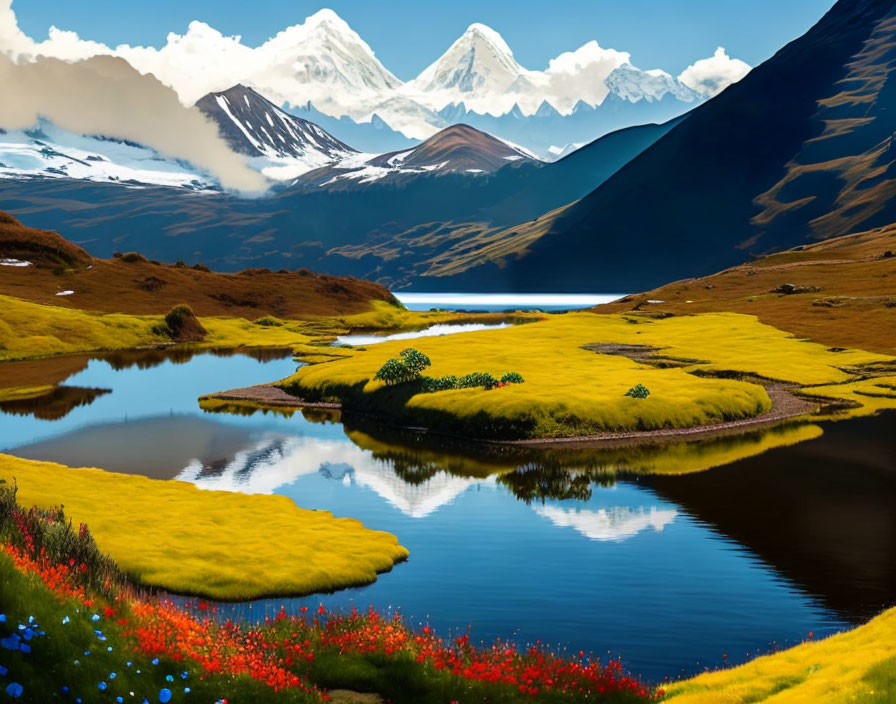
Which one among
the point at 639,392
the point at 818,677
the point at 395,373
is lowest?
the point at 818,677

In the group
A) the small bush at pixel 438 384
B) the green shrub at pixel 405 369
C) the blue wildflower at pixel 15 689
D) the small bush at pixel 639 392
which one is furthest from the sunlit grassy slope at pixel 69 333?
the blue wildflower at pixel 15 689

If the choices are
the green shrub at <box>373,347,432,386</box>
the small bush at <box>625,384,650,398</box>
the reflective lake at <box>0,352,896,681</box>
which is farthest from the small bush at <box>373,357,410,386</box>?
the small bush at <box>625,384,650,398</box>

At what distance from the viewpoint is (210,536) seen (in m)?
43.6

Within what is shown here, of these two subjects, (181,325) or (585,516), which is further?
(181,325)

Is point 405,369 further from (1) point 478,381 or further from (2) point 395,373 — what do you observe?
(1) point 478,381

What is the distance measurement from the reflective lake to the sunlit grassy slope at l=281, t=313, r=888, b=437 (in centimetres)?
652

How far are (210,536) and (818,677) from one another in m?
30.9

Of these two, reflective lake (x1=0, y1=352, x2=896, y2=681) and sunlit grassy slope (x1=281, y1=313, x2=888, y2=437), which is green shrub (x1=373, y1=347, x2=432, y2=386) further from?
reflective lake (x1=0, y1=352, x2=896, y2=681)

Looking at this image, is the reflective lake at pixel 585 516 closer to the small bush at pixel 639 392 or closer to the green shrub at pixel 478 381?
the small bush at pixel 639 392

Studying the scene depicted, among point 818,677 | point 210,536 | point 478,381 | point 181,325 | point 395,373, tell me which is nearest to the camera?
point 818,677

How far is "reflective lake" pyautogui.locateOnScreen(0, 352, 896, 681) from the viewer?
1383 inches

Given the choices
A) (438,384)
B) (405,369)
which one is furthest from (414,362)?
(438,384)

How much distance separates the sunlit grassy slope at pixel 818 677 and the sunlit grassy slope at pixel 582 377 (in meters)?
52.0

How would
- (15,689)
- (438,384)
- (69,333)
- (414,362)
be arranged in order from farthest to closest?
(69,333)
(414,362)
(438,384)
(15,689)
